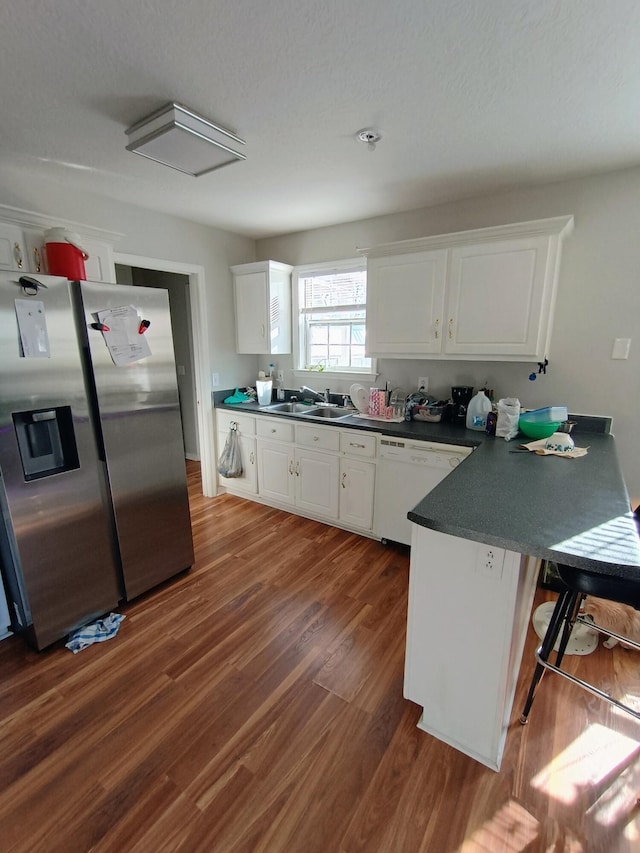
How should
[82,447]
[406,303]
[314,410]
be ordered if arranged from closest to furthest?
[82,447] < [406,303] < [314,410]

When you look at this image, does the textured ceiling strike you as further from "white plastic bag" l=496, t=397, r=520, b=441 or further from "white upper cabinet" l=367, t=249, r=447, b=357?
"white plastic bag" l=496, t=397, r=520, b=441

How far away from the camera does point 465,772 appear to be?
132 centimetres

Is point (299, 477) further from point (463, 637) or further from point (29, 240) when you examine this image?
point (29, 240)

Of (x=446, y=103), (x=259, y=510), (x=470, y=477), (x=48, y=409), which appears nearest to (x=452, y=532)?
(x=470, y=477)

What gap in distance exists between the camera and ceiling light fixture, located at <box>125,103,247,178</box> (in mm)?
1614

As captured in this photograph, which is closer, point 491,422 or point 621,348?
point 621,348

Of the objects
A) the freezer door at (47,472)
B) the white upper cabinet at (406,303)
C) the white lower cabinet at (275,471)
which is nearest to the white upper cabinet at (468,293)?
the white upper cabinet at (406,303)

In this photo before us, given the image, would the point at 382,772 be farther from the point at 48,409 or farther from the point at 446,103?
the point at 446,103

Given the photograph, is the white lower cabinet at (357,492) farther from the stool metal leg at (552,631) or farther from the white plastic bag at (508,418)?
the stool metal leg at (552,631)

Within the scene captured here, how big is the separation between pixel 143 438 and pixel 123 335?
576mm

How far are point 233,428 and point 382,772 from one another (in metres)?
2.69

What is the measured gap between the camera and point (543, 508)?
1330mm

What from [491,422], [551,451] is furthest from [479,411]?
[551,451]

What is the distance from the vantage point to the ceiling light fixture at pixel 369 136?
1.77 meters
